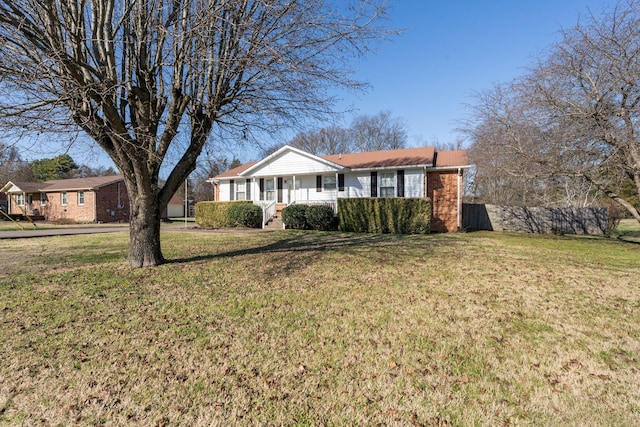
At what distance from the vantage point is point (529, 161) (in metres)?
12.1

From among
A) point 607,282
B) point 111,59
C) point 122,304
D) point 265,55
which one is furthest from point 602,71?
point 122,304

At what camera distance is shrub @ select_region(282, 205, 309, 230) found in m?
15.9

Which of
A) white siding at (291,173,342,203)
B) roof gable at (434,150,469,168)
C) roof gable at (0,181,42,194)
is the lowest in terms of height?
white siding at (291,173,342,203)

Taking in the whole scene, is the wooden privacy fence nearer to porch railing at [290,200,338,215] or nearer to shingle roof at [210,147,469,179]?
shingle roof at [210,147,469,179]

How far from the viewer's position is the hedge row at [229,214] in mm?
17172

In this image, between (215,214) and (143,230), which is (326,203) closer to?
(215,214)

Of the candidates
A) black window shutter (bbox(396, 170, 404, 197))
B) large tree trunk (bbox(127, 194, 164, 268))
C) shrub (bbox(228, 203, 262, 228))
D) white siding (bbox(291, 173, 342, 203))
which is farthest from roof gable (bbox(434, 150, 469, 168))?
large tree trunk (bbox(127, 194, 164, 268))

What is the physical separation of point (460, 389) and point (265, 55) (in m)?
5.68

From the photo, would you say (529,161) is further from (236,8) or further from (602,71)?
(236,8)

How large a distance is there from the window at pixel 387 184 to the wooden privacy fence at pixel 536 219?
5229 mm

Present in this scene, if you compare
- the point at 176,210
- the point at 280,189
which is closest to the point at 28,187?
the point at 176,210

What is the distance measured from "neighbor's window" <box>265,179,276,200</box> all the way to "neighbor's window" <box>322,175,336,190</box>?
350cm

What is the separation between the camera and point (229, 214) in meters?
17.9

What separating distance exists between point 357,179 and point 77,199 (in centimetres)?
2546
